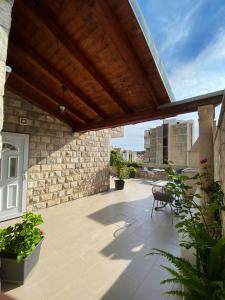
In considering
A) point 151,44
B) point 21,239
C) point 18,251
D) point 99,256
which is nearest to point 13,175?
point 21,239

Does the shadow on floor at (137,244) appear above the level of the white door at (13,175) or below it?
below

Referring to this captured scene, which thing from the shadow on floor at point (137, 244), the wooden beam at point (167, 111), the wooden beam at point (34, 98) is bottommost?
the shadow on floor at point (137, 244)

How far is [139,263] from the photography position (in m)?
2.39

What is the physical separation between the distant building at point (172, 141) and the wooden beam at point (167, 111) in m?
17.9

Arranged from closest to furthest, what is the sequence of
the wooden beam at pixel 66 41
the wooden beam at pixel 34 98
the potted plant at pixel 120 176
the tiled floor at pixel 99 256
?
the tiled floor at pixel 99 256, the wooden beam at pixel 66 41, the wooden beam at pixel 34 98, the potted plant at pixel 120 176

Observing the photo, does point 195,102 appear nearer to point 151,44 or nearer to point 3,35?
point 151,44

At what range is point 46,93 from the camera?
4031 mm

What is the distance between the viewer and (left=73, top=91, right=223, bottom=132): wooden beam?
2744mm

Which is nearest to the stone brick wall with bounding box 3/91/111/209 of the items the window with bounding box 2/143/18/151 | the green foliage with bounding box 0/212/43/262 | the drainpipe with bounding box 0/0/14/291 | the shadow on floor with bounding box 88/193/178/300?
the window with bounding box 2/143/18/151

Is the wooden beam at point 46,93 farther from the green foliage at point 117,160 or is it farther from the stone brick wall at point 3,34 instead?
the green foliage at point 117,160

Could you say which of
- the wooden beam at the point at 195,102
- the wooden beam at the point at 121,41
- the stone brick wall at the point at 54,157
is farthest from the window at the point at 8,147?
the wooden beam at the point at 195,102

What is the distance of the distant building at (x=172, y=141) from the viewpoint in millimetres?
22797

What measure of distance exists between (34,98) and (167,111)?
341 centimetres

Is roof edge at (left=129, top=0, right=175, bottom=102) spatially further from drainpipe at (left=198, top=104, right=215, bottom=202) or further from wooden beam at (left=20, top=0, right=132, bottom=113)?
wooden beam at (left=20, top=0, right=132, bottom=113)
